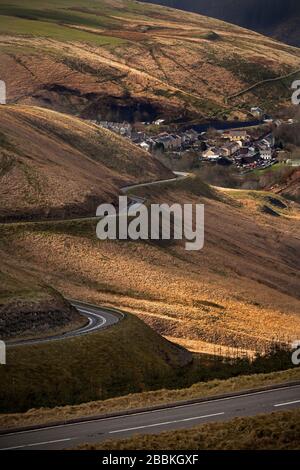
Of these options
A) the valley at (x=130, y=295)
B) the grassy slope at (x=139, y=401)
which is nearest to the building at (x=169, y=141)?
the valley at (x=130, y=295)

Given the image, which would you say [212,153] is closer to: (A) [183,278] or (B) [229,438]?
(A) [183,278]

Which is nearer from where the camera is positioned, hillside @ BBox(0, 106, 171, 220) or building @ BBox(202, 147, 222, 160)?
hillside @ BBox(0, 106, 171, 220)

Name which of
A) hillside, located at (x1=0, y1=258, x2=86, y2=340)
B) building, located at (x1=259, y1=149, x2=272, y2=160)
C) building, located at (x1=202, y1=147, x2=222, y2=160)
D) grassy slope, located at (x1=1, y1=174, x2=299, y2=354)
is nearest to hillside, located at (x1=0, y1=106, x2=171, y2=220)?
grassy slope, located at (x1=1, y1=174, x2=299, y2=354)

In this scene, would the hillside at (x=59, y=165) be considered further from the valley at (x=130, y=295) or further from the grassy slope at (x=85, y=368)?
the grassy slope at (x=85, y=368)

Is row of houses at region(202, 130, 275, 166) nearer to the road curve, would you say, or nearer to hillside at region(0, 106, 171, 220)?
hillside at region(0, 106, 171, 220)

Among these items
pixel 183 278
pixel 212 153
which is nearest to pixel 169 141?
pixel 212 153
